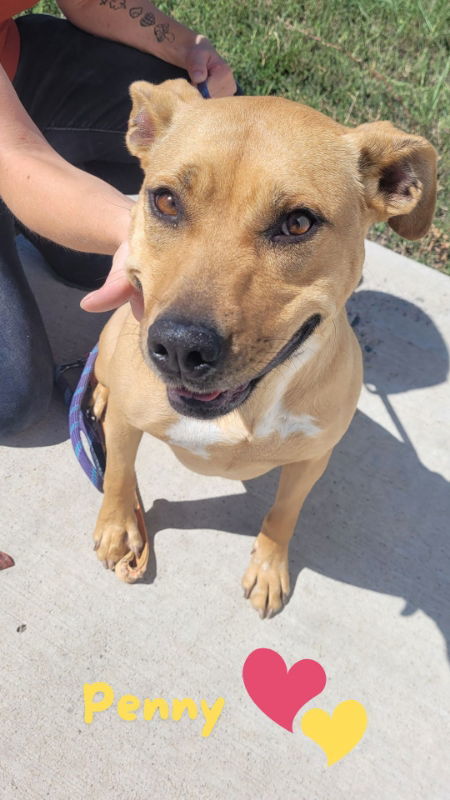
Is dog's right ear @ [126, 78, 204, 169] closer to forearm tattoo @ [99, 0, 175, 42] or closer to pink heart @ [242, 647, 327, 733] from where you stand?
forearm tattoo @ [99, 0, 175, 42]

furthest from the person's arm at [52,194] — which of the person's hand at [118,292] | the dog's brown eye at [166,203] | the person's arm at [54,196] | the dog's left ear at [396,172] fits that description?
the dog's left ear at [396,172]

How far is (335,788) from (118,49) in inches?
146

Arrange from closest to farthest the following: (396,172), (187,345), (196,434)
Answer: (187,345)
(396,172)
(196,434)

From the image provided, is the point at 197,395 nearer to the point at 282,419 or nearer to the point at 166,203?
the point at 282,419

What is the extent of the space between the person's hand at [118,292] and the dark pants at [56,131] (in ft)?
3.44

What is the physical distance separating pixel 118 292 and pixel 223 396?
570 millimetres

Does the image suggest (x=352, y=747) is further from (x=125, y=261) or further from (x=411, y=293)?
(x=411, y=293)

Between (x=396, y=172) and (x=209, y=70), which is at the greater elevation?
(x=396, y=172)

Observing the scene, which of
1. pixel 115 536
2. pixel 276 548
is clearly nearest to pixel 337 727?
pixel 276 548

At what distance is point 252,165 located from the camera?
1790mm

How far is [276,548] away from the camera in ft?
9.62

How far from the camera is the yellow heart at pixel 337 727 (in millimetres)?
2619

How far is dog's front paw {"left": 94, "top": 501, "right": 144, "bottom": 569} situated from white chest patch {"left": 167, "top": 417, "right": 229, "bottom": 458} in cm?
68

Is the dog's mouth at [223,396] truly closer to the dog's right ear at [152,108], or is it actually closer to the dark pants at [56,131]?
the dog's right ear at [152,108]
